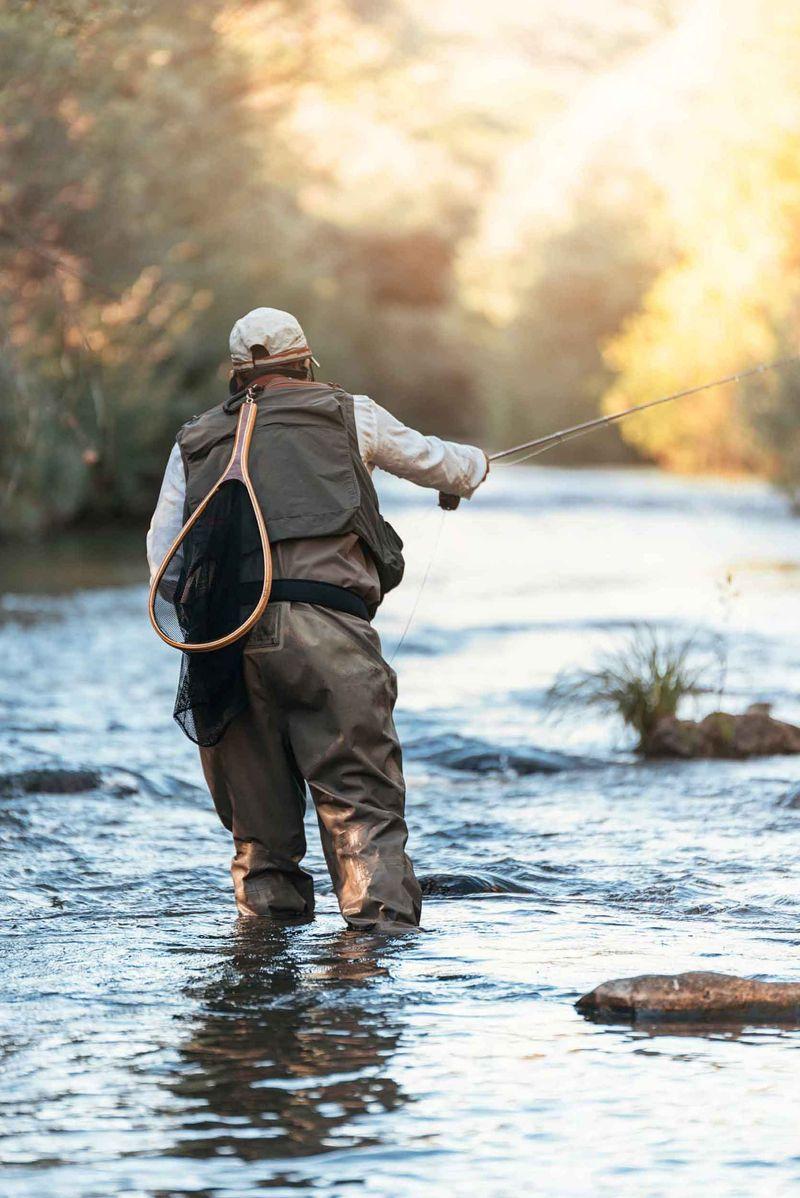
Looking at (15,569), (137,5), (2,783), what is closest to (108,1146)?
(2,783)

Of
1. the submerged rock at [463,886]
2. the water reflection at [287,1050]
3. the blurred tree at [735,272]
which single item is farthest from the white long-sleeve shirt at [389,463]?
the blurred tree at [735,272]

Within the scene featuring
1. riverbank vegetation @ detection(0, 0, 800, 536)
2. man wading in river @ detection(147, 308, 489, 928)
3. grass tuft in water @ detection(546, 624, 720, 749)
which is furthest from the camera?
riverbank vegetation @ detection(0, 0, 800, 536)

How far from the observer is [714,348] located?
121 feet

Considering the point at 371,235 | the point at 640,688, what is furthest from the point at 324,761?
the point at 371,235

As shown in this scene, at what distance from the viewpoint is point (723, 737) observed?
31.7 ft

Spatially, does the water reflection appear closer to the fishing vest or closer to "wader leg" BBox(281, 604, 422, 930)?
"wader leg" BBox(281, 604, 422, 930)

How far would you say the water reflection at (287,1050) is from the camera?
13.4ft

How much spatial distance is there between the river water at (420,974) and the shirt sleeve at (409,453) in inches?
50.3

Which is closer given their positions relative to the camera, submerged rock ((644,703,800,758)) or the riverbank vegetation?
submerged rock ((644,703,800,758))

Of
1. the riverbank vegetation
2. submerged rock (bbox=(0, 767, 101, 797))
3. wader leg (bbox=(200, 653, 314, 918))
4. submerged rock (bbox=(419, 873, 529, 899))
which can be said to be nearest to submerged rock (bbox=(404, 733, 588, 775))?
submerged rock (bbox=(0, 767, 101, 797))

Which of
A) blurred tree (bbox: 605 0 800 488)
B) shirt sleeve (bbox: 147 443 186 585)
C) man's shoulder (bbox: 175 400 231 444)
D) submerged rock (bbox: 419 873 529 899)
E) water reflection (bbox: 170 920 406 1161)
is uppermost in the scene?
blurred tree (bbox: 605 0 800 488)

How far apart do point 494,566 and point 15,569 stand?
16.4ft

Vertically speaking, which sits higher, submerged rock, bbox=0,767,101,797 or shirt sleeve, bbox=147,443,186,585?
shirt sleeve, bbox=147,443,186,585

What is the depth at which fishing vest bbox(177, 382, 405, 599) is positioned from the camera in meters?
5.39
